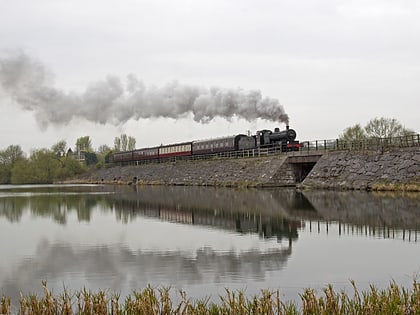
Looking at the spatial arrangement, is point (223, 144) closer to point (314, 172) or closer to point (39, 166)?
point (314, 172)

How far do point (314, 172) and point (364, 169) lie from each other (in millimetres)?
5398

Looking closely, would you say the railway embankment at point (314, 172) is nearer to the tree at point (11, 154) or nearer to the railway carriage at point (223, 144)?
the railway carriage at point (223, 144)

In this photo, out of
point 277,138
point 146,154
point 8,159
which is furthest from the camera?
point 8,159

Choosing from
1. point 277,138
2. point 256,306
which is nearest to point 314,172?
point 277,138

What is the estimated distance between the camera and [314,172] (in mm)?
45344

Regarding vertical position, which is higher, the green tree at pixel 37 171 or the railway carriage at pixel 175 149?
the railway carriage at pixel 175 149

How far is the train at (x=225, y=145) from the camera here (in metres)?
54.3

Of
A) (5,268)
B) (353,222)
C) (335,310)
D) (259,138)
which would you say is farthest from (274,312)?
(259,138)

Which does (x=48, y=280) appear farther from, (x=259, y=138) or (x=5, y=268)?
(x=259, y=138)

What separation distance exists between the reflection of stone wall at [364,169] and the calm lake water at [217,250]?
40.4ft

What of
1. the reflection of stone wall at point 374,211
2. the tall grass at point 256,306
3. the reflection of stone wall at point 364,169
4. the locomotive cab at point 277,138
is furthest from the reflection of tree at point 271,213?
the locomotive cab at point 277,138

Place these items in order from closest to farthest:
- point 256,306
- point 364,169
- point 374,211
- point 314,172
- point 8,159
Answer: point 256,306
point 374,211
point 364,169
point 314,172
point 8,159

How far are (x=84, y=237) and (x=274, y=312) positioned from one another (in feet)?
38.6

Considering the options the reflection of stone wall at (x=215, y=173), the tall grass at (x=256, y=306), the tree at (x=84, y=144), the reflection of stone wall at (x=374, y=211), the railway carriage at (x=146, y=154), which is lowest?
the tall grass at (x=256, y=306)
